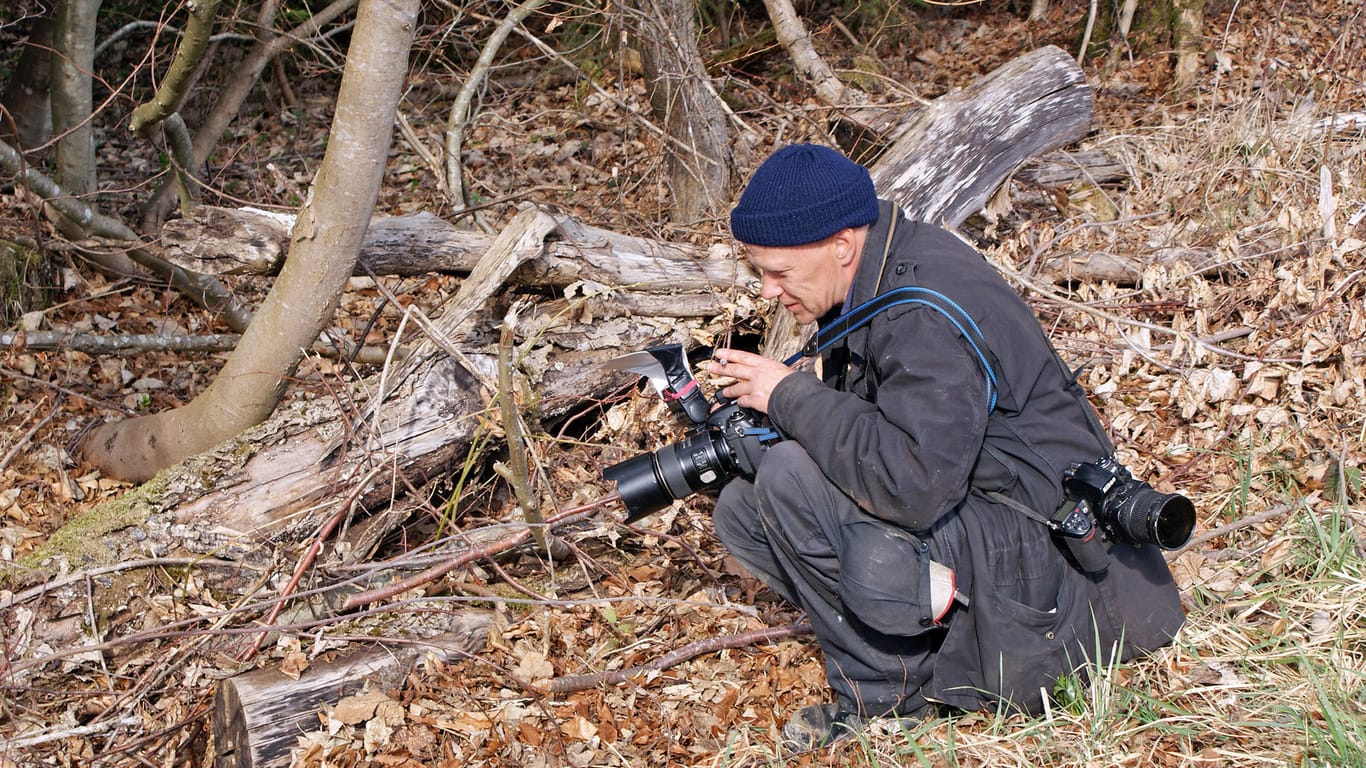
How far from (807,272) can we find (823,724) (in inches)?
50.6

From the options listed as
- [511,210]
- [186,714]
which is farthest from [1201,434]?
[511,210]

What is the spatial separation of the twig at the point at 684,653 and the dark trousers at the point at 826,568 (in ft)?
1.37

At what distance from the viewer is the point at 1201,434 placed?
12.8ft

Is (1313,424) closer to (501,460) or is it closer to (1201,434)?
(1201,434)

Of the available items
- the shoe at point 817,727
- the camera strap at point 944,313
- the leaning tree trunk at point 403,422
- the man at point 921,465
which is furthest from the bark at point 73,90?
the shoe at point 817,727

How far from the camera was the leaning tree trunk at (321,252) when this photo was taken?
130 inches

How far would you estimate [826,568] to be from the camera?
8.55ft

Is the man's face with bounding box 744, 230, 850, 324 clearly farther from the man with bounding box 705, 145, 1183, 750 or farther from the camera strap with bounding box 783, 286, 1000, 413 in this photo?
the camera strap with bounding box 783, 286, 1000, 413

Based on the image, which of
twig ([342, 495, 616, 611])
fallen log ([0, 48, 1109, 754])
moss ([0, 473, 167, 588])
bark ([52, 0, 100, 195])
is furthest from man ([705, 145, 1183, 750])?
bark ([52, 0, 100, 195])

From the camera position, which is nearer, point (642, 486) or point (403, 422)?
point (642, 486)

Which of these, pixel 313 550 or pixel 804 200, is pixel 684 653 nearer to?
pixel 313 550

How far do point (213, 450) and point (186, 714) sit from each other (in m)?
0.98

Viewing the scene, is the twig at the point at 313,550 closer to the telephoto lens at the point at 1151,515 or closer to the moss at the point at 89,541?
the moss at the point at 89,541

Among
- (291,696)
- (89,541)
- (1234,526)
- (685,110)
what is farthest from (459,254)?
(1234,526)
